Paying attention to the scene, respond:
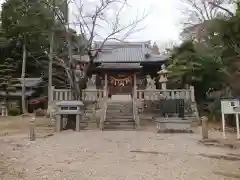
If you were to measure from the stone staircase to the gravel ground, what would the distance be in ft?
16.1

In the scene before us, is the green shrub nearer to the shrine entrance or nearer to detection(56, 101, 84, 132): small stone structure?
the shrine entrance

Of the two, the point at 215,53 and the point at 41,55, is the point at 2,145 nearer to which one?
the point at 215,53

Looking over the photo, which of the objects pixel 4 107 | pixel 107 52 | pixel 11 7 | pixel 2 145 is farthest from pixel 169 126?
pixel 11 7

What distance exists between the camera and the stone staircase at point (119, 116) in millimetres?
16328

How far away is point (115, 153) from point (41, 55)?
89.6 ft

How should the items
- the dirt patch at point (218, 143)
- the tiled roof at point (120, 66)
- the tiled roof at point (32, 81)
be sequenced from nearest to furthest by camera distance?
the dirt patch at point (218, 143), the tiled roof at point (120, 66), the tiled roof at point (32, 81)

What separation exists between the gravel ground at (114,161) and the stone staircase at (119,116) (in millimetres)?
4910

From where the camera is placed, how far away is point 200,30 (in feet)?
64.1

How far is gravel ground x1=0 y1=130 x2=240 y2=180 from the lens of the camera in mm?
6406

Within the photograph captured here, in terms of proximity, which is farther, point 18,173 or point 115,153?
point 115,153

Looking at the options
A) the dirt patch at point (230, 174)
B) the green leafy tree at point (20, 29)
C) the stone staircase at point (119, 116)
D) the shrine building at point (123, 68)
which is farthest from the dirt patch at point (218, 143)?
the green leafy tree at point (20, 29)

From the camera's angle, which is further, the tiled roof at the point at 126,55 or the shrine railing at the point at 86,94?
the tiled roof at the point at 126,55

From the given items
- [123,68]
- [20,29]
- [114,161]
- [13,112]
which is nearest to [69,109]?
[123,68]

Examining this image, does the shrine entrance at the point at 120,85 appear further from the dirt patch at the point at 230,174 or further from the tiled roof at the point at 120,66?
the dirt patch at the point at 230,174
